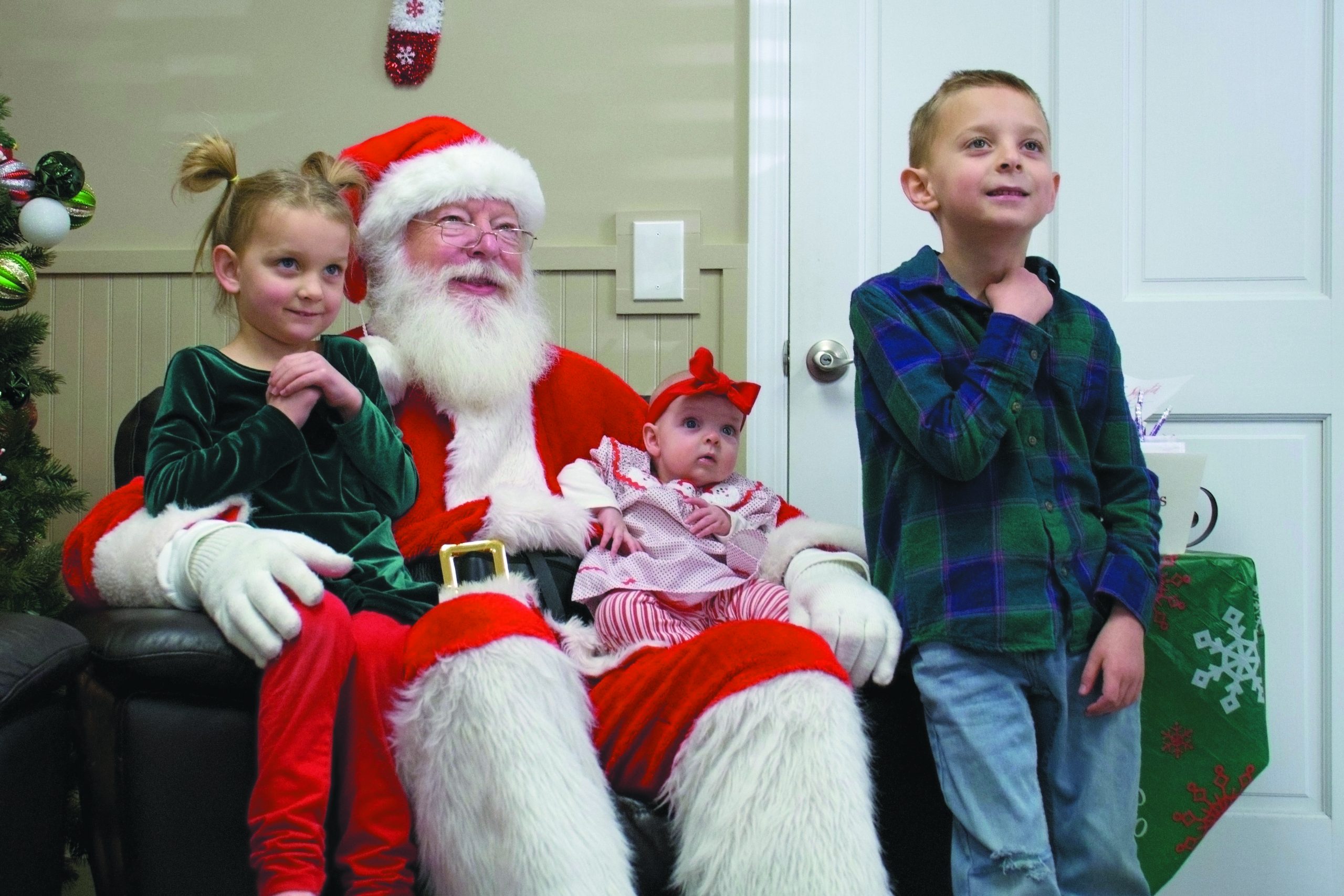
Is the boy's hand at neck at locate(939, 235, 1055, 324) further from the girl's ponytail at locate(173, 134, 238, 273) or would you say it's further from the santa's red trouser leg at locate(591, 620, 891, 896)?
the girl's ponytail at locate(173, 134, 238, 273)

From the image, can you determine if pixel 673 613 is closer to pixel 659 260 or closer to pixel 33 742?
pixel 33 742

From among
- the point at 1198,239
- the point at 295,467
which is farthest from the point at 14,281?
the point at 1198,239

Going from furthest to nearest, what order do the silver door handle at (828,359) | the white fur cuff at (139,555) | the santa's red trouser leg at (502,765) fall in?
1. the silver door handle at (828,359)
2. the white fur cuff at (139,555)
3. the santa's red trouser leg at (502,765)

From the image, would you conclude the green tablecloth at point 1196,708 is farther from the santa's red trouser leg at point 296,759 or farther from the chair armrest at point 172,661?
the chair armrest at point 172,661

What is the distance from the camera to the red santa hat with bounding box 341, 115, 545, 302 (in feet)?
6.60

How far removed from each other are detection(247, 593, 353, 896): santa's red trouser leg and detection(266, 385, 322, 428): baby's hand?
0.33 meters

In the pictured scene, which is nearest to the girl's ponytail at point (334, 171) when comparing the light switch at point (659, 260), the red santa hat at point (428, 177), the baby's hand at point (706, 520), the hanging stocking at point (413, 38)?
the red santa hat at point (428, 177)

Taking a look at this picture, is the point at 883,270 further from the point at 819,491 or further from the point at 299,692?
the point at 299,692

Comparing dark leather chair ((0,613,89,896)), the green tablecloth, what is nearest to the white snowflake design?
the green tablecloth

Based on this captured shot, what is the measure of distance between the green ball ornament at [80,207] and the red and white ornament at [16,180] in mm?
68

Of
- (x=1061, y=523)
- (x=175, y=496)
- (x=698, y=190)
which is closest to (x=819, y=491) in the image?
(x=698, y=190)

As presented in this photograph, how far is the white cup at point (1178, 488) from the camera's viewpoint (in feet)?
6.12

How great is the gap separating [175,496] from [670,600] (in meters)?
0.75

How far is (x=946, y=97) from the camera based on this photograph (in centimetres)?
156
